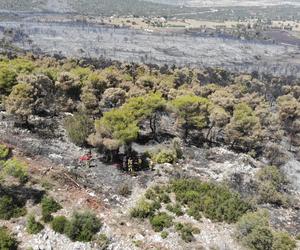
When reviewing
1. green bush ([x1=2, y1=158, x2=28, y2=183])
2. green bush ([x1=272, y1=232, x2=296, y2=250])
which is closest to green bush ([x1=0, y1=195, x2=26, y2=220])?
green bush ([x1=2, y1=158, x2=28, y2=183])

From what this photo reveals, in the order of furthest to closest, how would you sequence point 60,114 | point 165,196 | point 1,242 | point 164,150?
point 60,114
point 164,150
point 165,196
point 1,242

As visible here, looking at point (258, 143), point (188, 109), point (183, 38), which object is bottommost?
Result: point (183, 38)

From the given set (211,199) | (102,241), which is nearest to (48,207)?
(102,241)

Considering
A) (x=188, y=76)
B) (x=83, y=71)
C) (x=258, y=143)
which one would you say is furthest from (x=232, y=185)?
(x=188, y=76)

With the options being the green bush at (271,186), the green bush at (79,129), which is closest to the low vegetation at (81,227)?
the green bush at (79,129)

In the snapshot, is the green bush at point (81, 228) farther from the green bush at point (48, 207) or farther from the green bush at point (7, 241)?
the green bush at point (7, 241)

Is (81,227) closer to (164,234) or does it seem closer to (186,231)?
(164,234)

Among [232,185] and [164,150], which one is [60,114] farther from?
[232,185]

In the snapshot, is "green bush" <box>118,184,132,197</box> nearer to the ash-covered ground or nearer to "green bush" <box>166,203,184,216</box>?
"green bush" <box>166,203,184,216</box>
